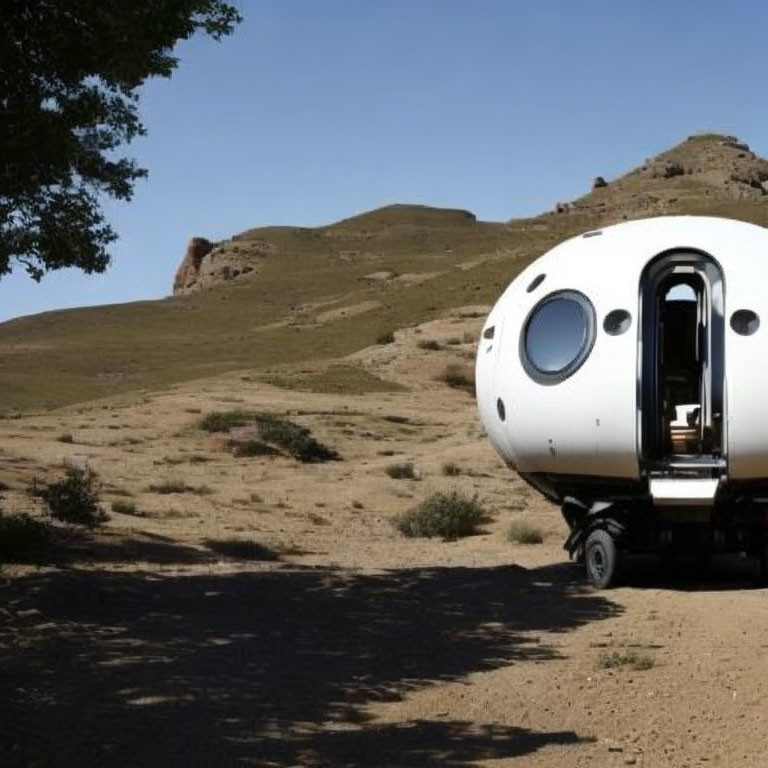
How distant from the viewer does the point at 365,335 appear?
72.2 metres

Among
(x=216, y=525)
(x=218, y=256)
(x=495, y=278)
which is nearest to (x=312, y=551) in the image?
(x=216, y=525)

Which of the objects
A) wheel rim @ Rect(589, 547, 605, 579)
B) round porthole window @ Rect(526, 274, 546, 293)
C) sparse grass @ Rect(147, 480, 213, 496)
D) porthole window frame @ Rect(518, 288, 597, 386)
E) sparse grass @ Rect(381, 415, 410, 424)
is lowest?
wheel rim @ Rect(589, 547, 605, 579)

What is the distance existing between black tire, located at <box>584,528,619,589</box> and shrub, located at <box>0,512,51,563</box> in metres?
6.17

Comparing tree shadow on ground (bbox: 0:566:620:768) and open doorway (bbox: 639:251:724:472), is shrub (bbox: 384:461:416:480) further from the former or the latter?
open doorway (bbox: 639:251:724:472)

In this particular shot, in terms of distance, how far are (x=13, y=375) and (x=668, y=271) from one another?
62.7 meters

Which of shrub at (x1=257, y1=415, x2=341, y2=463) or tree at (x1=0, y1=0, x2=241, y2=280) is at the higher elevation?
tree at (x1=0, y1=0, x2=241, y2=280)

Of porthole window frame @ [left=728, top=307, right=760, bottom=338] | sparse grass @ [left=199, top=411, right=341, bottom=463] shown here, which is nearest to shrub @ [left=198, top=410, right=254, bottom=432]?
sparse grass @ [left=199, top=411, right=341, bottom=463]

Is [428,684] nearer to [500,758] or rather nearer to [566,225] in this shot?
[500,758]

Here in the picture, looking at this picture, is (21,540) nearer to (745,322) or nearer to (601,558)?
(601,558)

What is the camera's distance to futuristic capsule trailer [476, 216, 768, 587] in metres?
11.3

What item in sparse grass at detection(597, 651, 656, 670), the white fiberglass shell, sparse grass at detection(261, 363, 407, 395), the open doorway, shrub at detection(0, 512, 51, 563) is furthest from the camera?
sparse grass at detection(261, 363, 407, 395)

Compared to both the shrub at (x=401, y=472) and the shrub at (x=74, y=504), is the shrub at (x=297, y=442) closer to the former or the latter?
the shrub at (x=401, y=472)

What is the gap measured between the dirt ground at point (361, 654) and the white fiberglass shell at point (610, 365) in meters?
1.45

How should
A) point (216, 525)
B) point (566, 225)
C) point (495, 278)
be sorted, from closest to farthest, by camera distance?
point (216, 525), point (495, 278), point (566, 225)
